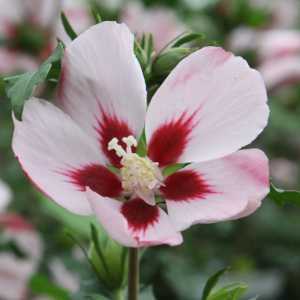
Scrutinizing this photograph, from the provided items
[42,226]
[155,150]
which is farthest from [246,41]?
[155,150]

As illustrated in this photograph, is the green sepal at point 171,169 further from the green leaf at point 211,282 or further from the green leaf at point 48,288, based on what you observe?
the green leaf at point 48,288

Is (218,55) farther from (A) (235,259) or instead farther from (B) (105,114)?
(A) (235,259)

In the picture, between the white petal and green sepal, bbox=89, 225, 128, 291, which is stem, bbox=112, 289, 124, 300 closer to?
green sepal, bbox=89, 225, 128, 291

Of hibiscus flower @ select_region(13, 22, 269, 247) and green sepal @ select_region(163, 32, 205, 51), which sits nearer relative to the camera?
hibiscus flower @ select_region(13, 22, 269, 247)

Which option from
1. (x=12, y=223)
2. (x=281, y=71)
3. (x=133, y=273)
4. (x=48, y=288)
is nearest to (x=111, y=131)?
(x=133, y=273)

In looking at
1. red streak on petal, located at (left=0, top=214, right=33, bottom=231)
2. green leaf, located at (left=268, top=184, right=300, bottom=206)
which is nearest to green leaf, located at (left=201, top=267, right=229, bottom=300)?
green leaf, located at (left=268, top=184, right=300, bottom=206)

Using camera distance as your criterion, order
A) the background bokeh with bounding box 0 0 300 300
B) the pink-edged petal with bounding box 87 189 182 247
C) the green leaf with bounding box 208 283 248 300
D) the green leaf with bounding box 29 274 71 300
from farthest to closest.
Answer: the background bokeh with bounding box 0 0 300 300 < the green leaf with bounding box 29 274 71 300 < the green leaf with bounding box 208 283 248 300 < the pink-edged petal with bounding box 87 189 182 247

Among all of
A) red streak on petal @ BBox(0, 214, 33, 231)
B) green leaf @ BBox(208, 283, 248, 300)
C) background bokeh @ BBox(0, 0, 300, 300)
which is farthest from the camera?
background bokeh @ BBox(0, 0, 300, 300)

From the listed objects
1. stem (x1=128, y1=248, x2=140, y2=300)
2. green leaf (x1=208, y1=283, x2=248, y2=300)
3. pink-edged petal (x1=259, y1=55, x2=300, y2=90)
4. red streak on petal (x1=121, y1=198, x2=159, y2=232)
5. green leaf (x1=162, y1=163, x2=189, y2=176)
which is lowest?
pink-edged petal (x1=259, y1=55, x2=300, y2=90)
